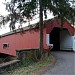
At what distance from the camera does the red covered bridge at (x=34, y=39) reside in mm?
22816

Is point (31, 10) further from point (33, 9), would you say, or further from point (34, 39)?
point (34, 39)

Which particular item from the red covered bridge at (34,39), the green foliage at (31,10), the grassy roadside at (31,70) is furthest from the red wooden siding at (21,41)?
the grassy roadside at (31,70)

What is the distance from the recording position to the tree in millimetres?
15859

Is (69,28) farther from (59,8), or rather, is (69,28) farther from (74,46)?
(59,8)

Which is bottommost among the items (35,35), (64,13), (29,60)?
(29,60)

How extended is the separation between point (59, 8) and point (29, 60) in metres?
4.67

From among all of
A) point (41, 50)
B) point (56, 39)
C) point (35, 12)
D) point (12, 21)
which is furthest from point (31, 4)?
point (56, 39)

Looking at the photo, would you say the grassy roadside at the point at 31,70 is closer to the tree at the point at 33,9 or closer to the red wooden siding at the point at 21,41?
the tree at the point at 33,9

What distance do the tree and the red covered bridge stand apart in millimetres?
4732

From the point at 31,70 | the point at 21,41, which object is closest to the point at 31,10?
the point at 31,70

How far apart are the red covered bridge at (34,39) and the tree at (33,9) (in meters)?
4.73

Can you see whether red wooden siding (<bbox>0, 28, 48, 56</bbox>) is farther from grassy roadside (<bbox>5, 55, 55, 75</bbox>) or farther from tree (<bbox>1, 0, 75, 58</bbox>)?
grassy roadside (<bbox>5, 55, 55, 75</bbox>)

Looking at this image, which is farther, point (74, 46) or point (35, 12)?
point (74, 46)

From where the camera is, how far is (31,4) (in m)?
16.0
